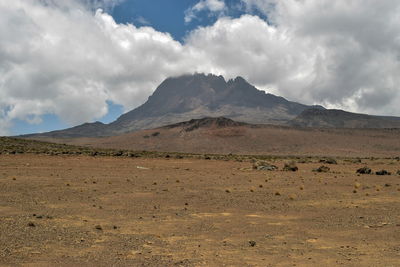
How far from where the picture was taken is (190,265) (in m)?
9.28

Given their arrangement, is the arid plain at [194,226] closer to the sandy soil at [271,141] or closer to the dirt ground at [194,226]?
the dirt ground at [194,226]

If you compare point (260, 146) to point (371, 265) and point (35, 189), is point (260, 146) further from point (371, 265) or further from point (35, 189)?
point (371, 265)

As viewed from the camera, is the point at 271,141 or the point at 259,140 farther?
the point at 259,140

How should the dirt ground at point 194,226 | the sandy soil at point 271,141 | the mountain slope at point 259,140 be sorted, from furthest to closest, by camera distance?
1. the mountain slope at point 259,140
2. the sandy soil at point 271,141
3. the dirt ground at point 194,226

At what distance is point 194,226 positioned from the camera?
553 inches

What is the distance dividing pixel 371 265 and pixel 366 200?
41.0 feet

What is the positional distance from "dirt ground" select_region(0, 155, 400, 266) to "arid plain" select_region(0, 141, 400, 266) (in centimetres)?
3

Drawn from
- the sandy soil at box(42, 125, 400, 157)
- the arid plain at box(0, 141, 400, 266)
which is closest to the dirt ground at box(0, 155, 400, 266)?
the arid plain at box(0, 141, 400, 266)


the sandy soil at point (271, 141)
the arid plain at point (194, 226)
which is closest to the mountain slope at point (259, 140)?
the sandy soil at point (271, 141)

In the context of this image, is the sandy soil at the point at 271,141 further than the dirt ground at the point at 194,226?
Yes

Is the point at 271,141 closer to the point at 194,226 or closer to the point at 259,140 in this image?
the point at 259,140

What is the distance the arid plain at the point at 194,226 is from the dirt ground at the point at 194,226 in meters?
0.03

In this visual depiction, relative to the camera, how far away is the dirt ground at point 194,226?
32.6 feet

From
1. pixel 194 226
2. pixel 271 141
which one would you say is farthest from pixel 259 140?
pixel 194 226
